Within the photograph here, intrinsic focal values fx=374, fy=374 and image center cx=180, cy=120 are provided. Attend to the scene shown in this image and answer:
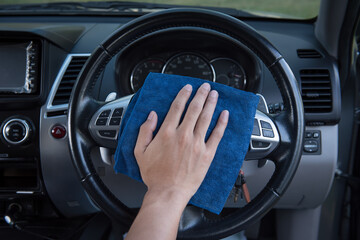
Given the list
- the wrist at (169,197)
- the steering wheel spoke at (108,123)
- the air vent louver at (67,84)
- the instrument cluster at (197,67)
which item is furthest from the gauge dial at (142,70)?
the wrist at (169,197)

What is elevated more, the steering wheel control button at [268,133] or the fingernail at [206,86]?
the fingernail at [206,86]

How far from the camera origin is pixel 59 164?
136 centimetres

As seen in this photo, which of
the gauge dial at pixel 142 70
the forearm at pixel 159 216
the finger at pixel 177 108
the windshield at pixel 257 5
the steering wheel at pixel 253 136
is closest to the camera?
the forearm at pixel 159 216

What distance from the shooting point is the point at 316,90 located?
135cm

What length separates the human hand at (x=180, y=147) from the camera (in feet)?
2.48

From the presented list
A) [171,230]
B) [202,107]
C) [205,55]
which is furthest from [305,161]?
[171,230]

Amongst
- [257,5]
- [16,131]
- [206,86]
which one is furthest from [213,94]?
[257,5]

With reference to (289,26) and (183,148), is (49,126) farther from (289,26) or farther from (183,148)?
(289,26)

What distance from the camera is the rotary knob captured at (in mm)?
1330

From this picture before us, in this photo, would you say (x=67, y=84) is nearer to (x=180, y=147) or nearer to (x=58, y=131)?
(x=58, y=131)

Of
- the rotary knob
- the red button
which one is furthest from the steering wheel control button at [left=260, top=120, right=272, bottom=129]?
the rotary knob

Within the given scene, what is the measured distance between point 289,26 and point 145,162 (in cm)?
109

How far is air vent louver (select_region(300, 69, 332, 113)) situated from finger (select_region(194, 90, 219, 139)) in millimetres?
627

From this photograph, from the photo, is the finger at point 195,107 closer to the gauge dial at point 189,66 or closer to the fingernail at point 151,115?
the fingernail at point 151,115
